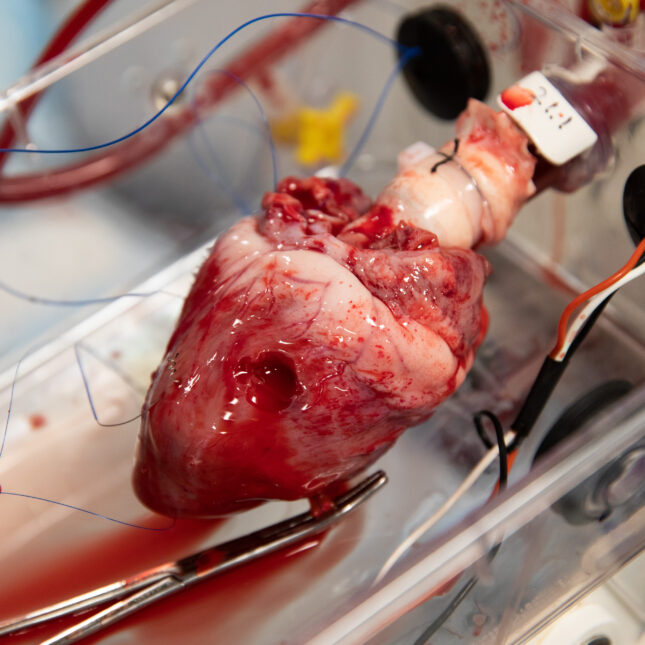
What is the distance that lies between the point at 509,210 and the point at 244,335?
30 cm

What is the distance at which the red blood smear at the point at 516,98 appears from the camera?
2.43 ft

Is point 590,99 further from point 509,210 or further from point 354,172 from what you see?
point 354,172

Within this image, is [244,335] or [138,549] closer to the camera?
[244,335]

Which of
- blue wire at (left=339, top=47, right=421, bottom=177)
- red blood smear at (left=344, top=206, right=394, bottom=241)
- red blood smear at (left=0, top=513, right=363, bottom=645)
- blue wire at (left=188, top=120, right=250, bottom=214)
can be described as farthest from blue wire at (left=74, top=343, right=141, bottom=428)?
blue wire at (left=339, top=47, right=421, bottom=177)

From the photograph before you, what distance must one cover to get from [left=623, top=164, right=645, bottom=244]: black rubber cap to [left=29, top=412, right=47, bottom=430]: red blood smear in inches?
25.1

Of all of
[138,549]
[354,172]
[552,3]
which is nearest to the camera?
[138,549]

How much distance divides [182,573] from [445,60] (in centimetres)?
67

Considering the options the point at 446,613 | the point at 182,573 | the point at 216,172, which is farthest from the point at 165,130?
the point at 446,613

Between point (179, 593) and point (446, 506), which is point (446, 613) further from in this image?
point (179, 593)

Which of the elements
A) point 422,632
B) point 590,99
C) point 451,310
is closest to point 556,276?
point 590,99

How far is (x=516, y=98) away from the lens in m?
0.74

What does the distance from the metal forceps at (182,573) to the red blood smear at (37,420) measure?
0.72ft

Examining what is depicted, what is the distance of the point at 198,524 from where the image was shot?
2.45 ft

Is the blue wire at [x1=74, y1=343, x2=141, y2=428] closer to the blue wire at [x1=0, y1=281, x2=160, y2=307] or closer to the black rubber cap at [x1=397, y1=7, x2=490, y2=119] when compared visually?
the blue wire at [x1=0, y1=281, x2=160, y2=307]
